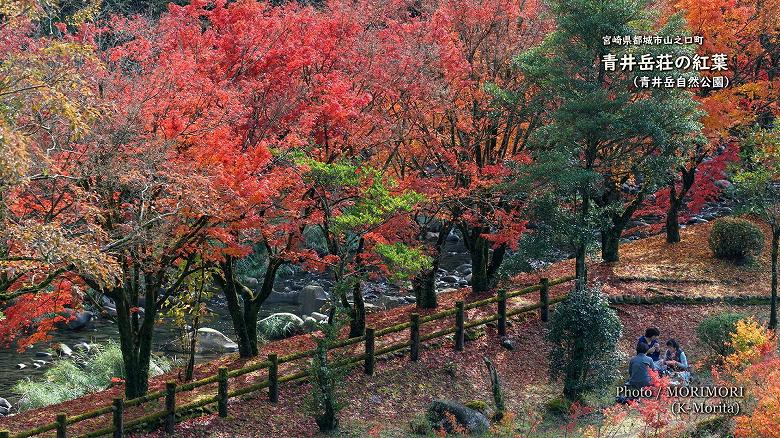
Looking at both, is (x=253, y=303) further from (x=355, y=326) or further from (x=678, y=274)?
(x=678, y=274)

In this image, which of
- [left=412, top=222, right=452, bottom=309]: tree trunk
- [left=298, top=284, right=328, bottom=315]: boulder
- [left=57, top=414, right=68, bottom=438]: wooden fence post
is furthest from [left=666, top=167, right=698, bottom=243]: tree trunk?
[left=57, top=414, right=68, bottom=438]: wooden fence post

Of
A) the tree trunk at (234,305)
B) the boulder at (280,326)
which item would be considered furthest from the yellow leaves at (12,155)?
the boulder at (280,326)

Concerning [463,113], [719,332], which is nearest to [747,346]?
[719,332]

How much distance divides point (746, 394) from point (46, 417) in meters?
13.3

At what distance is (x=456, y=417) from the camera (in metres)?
16.9

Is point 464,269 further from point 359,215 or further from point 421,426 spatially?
Answer: point 421,426

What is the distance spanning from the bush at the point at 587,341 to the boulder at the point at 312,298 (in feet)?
48.3

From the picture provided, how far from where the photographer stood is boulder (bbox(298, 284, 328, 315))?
32.1m

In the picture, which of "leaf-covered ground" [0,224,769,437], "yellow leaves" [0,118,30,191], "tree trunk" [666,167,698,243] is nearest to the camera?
"yellow leaves" [0,118,30,191]

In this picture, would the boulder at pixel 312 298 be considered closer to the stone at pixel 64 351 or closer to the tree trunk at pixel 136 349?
the stone at pixel 64 351

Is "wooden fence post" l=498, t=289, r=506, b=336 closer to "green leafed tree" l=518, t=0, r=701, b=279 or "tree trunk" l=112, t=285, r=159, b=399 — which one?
"green leafed tree" l=518, t=0, r=701, b=279

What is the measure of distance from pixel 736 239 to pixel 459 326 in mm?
10327

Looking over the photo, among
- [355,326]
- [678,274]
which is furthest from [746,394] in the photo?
[678,274]

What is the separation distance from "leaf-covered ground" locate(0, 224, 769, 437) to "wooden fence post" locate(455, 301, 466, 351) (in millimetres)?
220
